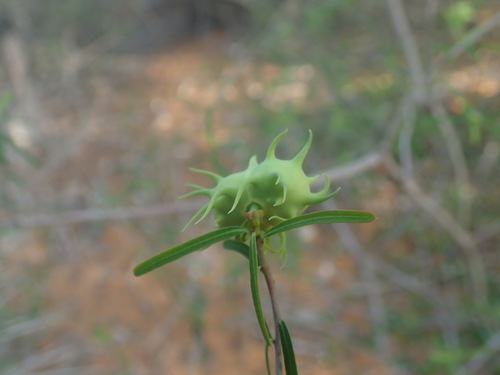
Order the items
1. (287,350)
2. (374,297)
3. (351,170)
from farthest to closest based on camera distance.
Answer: (374,297) < (351,170) < (287,350)

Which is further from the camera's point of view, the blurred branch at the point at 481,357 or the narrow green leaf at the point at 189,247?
the blurred branch at the point at 481,357

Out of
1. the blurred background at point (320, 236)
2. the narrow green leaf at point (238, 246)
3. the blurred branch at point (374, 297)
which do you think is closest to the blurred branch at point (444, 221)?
the blurred background at point (320, 236)

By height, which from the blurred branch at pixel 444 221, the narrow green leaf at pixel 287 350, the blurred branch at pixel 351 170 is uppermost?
the blurred branch at pixel 444 221

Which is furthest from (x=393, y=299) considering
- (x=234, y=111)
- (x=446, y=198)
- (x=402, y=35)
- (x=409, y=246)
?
(x=234, y=111)

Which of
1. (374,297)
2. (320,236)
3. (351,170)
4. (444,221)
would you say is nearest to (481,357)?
(444,221)

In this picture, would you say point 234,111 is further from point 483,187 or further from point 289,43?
point 483,187

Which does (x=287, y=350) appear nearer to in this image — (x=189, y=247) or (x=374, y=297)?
(x=189, y=247)

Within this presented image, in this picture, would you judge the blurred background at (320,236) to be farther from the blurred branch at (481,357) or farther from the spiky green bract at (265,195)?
the spiky green bract at (265,195)
